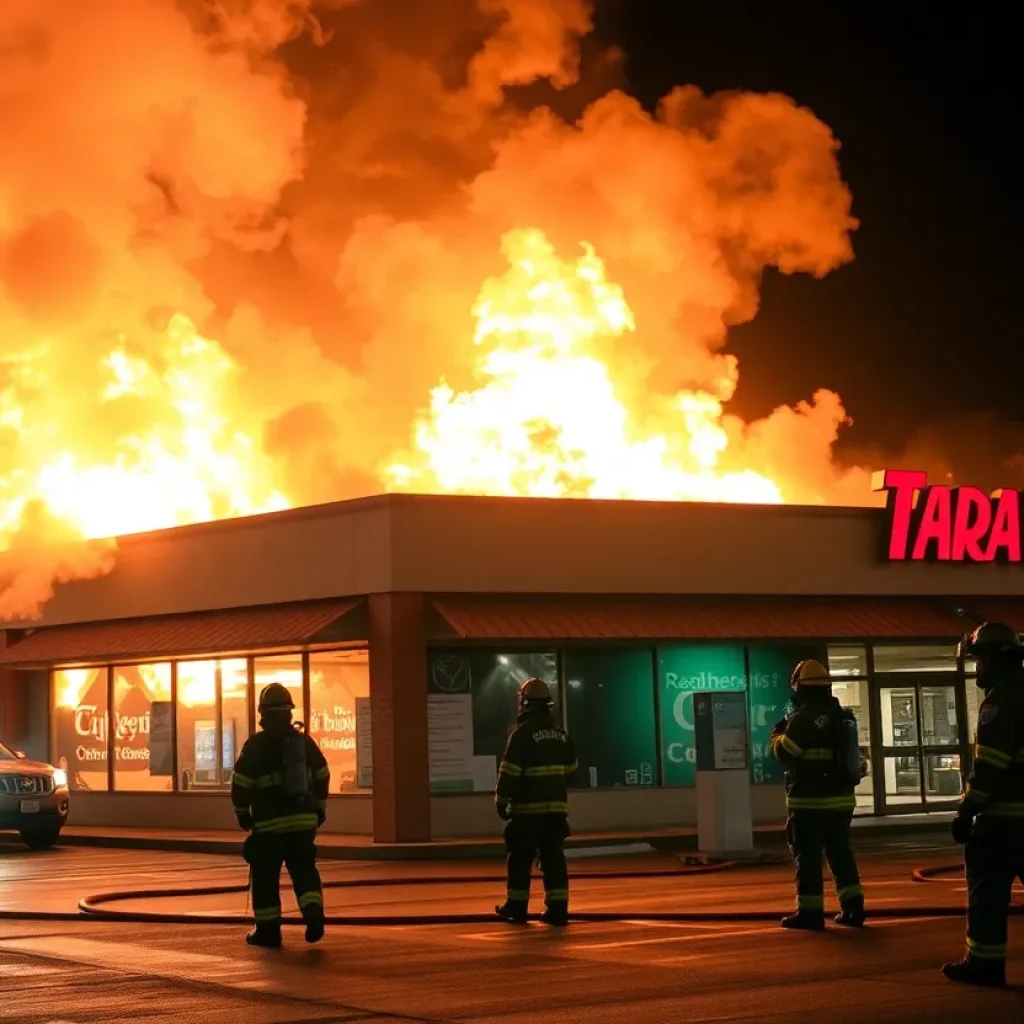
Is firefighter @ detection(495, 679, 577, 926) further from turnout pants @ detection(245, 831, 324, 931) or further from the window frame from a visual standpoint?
the window frame

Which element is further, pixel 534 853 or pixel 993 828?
pixel 534 853

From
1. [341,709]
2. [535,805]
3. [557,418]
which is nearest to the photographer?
[535,805]

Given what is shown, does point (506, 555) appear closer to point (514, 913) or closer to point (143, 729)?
point (143, 729)

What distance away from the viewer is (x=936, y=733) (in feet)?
93.4

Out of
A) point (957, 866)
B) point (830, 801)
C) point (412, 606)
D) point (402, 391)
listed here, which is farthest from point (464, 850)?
point (402, 391)

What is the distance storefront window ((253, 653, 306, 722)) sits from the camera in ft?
85.9

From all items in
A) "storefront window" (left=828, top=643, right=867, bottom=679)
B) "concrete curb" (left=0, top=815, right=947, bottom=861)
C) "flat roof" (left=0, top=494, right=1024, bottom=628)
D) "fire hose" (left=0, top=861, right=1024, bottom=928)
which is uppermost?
"flat roof" (left=0, top=494, right=1024, bottom=628)

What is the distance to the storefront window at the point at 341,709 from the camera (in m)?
25.2

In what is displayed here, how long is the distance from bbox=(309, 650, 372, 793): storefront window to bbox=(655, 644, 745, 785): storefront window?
4385 millimetres

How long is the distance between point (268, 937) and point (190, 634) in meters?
14.7

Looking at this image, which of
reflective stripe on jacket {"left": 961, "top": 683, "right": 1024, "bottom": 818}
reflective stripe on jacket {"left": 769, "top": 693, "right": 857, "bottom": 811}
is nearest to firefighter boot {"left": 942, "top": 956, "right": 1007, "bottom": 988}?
reflective stripe on jacket {"left": 961, "top": 683, "right": 1024, "bottom": 818}

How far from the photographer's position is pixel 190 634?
26.7 metres

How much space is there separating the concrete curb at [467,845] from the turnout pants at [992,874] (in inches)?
521

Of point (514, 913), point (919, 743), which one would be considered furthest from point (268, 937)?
point (919, 743)
